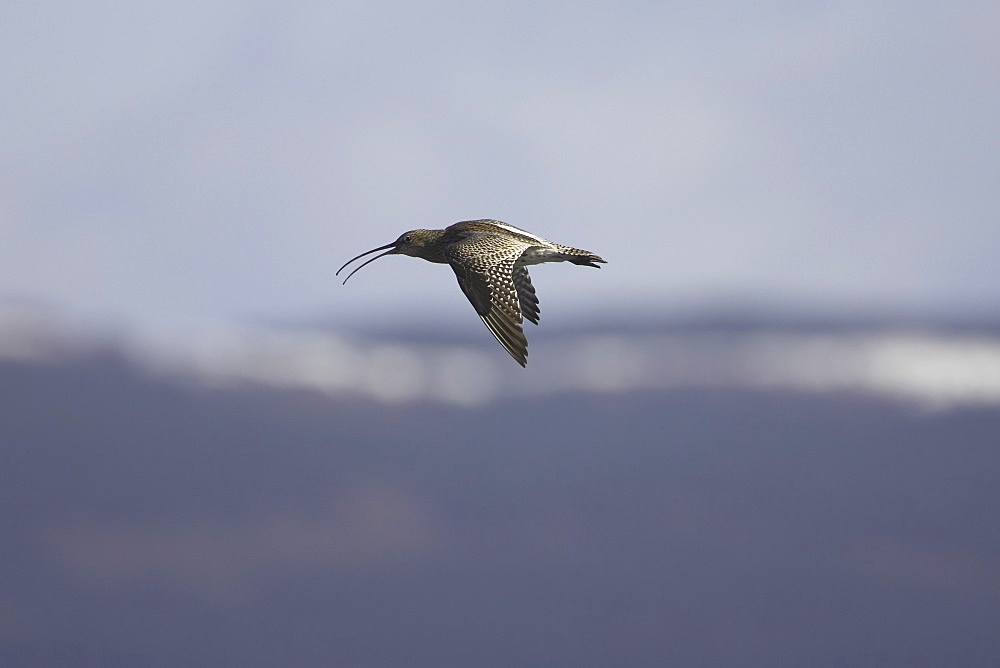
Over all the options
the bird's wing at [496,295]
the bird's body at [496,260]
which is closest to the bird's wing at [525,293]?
the bird's body at [496,260]

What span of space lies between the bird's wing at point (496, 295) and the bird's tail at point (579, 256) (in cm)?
155

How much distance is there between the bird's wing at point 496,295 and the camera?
24016 millimetres

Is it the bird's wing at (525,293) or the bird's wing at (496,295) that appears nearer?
the bird's wing at (496,295)

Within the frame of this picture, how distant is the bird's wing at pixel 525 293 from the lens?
2630cm

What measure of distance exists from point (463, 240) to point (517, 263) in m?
1.09

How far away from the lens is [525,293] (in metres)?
26.5

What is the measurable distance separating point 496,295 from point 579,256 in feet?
8.57

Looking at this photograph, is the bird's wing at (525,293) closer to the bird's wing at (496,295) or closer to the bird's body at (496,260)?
the bird's body at (496,260)

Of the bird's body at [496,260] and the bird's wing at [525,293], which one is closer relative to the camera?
the bird's body at [496,260]

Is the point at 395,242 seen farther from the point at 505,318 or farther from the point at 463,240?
the point at 505,318

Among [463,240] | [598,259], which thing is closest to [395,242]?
[463,240]

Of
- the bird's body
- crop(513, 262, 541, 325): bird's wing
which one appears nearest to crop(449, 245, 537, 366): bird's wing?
the bird's body

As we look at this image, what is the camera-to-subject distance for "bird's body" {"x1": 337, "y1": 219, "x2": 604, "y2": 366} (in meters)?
24.2

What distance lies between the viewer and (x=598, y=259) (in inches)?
1045
